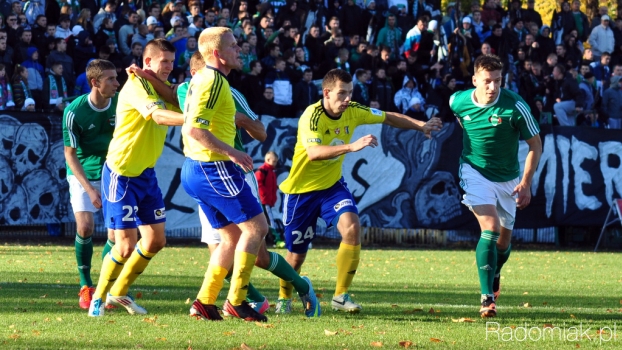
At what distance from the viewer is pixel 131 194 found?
8844mm

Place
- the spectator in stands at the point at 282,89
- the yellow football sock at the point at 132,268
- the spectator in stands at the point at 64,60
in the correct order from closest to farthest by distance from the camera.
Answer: the yellow football sock at the point at 132,268
the spectator in stands at the point at 64,60
the spectator in stands at the point at 282,89

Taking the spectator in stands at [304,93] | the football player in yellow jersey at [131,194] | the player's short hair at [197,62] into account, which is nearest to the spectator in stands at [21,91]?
the spectator in stands at [304,93]

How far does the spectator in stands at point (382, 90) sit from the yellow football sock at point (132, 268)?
14.1 meters

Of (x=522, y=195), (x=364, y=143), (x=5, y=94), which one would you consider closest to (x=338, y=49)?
(x=5, y=94)

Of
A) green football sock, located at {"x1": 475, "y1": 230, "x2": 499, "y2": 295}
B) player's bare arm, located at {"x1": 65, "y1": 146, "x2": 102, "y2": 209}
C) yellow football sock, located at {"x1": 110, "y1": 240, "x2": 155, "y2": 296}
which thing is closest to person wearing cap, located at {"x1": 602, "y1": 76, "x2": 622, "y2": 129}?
green football sock, located at {"x1": 475, "y1": 230, "x2": 499, "y2": 295}

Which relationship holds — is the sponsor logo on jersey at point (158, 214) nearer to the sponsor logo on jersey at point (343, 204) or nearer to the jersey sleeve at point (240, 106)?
the jersey sleeve at point (240, 106)

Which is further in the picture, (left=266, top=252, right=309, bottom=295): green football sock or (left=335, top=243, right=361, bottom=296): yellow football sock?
(left=335, top=243, right=361, bottom=296): yellow football sock

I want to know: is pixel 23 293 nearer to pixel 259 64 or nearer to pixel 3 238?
pixel 3 238

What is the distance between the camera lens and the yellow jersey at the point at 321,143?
9.61m

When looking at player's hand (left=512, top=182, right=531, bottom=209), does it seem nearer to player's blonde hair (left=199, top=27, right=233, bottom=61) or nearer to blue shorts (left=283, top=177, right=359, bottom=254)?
blue shorts (left=283, top=177, right=359, bottom=254)

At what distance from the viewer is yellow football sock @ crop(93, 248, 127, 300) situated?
8852mm

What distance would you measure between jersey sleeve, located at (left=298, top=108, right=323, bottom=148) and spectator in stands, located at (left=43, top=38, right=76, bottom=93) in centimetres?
1158

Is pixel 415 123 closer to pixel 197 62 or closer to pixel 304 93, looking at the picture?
pixel 197 62

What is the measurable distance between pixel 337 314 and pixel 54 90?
12.3m
